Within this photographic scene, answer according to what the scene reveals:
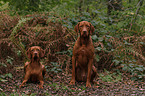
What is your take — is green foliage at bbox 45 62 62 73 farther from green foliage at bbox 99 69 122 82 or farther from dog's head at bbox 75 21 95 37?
dog's head at bbox 75 21 95 37

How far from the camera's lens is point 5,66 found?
19.2ft

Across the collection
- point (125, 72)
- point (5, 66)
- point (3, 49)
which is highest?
point (3, 49)

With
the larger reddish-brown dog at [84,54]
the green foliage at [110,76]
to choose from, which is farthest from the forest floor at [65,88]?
the larger reddish-brown dog at [84,54]

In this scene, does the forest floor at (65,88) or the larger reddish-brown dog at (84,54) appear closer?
the forest floor at (65,88)

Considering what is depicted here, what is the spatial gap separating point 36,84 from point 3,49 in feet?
7.02

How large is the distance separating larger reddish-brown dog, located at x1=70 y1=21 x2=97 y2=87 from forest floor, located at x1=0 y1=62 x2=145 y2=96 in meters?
0.27

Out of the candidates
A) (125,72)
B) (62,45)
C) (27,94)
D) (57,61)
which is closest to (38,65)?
(27,94)

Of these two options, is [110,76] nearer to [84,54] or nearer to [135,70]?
[135,70]

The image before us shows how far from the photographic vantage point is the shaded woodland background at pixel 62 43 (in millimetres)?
6305

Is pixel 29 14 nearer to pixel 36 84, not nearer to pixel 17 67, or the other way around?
pixel 17 67

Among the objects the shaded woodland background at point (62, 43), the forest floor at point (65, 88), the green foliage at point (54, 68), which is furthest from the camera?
the green foliage at point (54, 68)

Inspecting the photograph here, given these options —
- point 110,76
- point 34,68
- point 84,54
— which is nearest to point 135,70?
point 110,76

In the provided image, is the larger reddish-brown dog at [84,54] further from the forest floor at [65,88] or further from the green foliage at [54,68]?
the green foliage at [54,68]

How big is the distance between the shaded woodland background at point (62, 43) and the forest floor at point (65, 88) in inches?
1.1
